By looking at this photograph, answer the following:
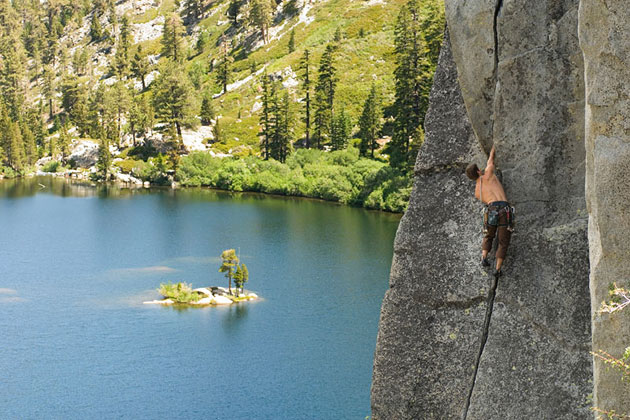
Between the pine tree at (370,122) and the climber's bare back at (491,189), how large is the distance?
298 ft

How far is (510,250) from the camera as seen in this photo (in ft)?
32.8

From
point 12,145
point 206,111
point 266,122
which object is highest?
point 206,111

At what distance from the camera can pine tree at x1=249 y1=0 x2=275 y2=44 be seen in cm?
15800

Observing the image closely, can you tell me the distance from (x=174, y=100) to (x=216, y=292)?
268ft

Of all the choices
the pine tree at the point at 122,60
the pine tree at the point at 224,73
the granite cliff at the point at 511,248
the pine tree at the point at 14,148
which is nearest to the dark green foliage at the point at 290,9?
the pine tree at the point at 224,73

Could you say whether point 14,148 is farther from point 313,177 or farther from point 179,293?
point 179,293

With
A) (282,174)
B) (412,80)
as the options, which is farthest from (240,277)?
(282,174)

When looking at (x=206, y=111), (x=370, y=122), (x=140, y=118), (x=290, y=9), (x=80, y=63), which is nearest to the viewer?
(x=370, y=122)

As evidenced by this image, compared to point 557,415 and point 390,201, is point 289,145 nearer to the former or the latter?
point 390,201

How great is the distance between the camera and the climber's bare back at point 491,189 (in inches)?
388

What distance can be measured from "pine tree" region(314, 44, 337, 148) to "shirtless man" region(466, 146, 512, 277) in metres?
102

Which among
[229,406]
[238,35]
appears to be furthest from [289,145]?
[229,406]

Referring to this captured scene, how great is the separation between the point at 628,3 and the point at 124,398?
31127 mm

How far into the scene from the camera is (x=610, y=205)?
7035mm
